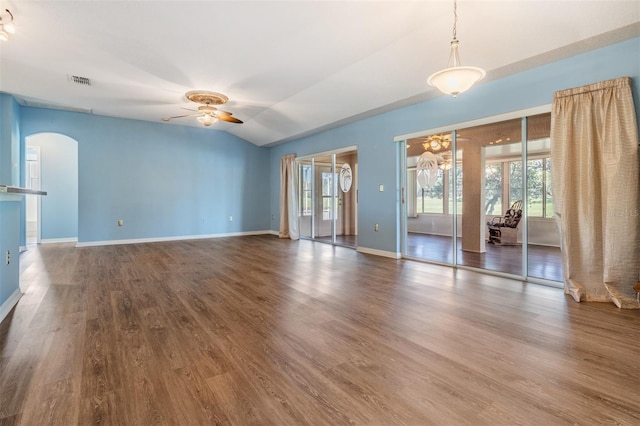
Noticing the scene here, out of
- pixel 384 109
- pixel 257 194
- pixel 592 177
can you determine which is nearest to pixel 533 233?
pixel 592 177

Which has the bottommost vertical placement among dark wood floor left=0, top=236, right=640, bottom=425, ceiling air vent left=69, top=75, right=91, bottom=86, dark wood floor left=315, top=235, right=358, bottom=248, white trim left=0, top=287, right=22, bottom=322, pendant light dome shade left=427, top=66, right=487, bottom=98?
dark wood floor left=0, top=236, right=640, bottom=425

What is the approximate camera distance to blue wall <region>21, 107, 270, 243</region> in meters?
7.25

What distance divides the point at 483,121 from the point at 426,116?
986 millimetres

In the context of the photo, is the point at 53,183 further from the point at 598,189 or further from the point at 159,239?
the point at 598,189

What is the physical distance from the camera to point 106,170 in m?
7.49

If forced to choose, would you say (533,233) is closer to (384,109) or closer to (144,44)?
(384,109)

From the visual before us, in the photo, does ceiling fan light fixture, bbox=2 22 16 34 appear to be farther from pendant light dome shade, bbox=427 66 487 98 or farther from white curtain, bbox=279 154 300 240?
white curtain, bbox=279 154 300 240

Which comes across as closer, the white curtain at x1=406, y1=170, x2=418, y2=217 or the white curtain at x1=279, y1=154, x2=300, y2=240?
the white curtain at x1=406, y1=170, x2=418, y2=217

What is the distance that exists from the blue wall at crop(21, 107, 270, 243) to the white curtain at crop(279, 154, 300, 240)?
1.19m

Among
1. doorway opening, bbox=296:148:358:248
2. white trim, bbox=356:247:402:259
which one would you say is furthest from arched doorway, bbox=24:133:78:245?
white trim, bbox=356:247:402:259

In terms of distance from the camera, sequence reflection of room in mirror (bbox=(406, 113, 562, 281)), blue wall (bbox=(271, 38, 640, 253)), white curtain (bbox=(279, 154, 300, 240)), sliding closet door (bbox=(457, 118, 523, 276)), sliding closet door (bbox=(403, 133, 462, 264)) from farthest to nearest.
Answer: white curtain (bbox=(279, 154, 300, 240)) < sliding closet door (bbox=(403, 133, 462, 264)) < sliding closet door (bbox=(457, 118, 523, 276)) < reflection of room in mirror (bbox=(406, 113, 562, 281)) < blue wall (bbox=(271, 38, 640, 253))

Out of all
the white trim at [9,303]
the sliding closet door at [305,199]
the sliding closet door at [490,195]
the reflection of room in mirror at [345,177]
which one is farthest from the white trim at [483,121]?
the white trim at [9,303]

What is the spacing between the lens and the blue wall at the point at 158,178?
7.25 metres

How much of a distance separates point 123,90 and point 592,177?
23.5 ft
